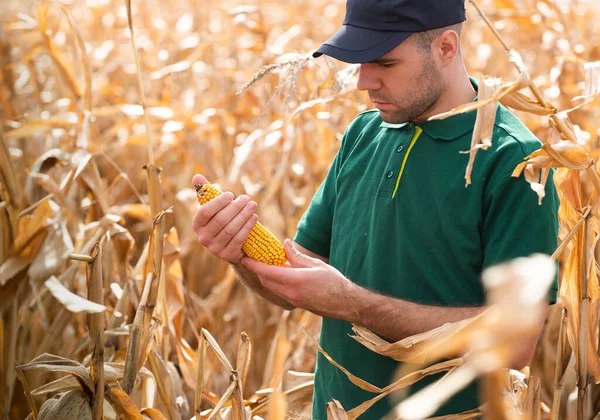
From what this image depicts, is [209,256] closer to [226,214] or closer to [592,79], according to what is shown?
[226,214]

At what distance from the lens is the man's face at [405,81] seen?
1.69 meters

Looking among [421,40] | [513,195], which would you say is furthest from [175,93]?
[513,195]

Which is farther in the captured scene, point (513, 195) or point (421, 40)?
point (421, 40)

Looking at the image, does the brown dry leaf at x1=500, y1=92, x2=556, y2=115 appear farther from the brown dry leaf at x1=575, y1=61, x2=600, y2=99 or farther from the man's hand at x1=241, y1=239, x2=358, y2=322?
the man's hand at x1=241, y1=239, x2=358, y2=322

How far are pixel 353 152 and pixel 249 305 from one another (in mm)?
1352

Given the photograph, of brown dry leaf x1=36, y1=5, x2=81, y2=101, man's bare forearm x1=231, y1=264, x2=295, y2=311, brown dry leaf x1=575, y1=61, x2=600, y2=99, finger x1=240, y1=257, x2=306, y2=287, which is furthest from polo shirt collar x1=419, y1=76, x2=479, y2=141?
brown dry leaf x1=36, y1=5, x2=81, y2=101

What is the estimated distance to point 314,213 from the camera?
2.03 m

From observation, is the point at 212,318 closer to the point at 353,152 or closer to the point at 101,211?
the point at 101,211

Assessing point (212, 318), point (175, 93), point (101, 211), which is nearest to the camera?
point (101, 211)

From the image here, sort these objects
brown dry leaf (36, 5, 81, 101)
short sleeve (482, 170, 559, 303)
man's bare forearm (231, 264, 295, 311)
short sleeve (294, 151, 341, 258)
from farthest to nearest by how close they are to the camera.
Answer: brown dry leaf (36, 5, 81, 101), short sleeve (294, 151, 341, 258), man's bare forearm (231, 264, 295, 311), short sleeve (482, 170, 559, 303)

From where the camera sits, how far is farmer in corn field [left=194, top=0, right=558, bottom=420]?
1542 mm

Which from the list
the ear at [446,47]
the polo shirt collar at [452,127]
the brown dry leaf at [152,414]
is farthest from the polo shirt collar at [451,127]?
the brown dry leaf at [152,414]

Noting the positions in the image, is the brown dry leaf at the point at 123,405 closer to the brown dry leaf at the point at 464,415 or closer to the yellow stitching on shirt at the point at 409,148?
the brown dry leaf at the point at 464,415

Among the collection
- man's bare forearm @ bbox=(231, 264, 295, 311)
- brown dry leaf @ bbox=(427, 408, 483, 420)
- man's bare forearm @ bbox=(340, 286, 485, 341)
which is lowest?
brown dry leaf @ bbox=(427, 408, 483, 420)
